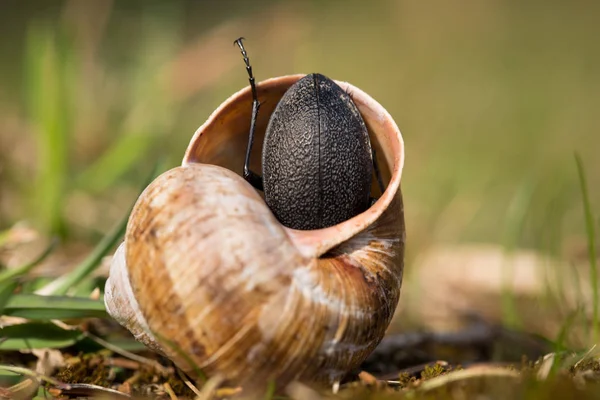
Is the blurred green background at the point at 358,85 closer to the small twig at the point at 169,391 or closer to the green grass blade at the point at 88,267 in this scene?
the green grass blade at the point at 88,267

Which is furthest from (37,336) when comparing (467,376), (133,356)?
(467,376)

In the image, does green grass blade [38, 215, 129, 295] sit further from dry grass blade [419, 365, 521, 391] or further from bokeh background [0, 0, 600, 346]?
dry grass blade [419, 365, 521, 391]

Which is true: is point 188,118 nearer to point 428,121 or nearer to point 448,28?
point 428,121

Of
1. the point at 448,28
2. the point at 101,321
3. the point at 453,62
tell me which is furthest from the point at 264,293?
the point at 448,28

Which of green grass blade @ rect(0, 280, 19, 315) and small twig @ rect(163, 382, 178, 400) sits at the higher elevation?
green grass blade @ rect(0, 280, 19, 315)

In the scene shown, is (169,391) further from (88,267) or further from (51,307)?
(88,267)

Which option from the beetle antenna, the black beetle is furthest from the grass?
the beetle antenna
